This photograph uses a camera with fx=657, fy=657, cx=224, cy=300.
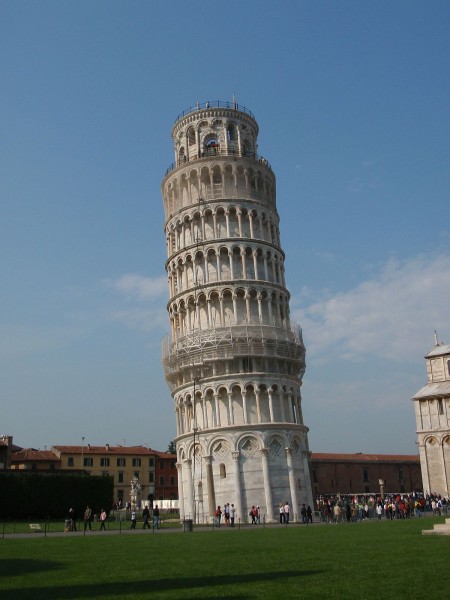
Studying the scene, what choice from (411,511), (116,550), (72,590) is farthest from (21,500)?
(72,590)

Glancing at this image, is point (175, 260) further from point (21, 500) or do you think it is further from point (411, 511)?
point (411, 511)

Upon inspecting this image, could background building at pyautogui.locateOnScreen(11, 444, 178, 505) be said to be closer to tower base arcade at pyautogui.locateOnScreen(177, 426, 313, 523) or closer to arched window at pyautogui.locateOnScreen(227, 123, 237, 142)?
tower base arcade at pyautogui.locateOnScreen(177, 426, 313, 523)

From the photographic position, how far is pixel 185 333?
179ft

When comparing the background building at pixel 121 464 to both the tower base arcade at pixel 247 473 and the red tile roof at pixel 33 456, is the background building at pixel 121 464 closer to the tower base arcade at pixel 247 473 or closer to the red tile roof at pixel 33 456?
the red tile roof at pixel 33 456

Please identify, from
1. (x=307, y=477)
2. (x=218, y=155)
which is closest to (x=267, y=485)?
(x=307, y=477)

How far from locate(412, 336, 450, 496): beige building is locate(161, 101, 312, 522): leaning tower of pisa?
82.5 ft

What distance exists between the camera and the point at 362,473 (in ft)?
305

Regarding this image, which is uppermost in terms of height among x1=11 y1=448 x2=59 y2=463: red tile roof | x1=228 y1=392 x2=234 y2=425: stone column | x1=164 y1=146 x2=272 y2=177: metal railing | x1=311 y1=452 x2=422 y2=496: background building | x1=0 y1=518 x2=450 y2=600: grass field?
x1=164 y1=146 x2=272 y2=177: metal railing

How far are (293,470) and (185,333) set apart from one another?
14057mm

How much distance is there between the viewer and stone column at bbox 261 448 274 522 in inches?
1890

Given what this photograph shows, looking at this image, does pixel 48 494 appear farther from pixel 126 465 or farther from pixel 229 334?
pixel 126 465

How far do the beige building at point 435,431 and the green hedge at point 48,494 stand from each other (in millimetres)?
35307

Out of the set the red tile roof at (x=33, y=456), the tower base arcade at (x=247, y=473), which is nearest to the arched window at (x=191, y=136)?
the tower base arcade at (x=247, y=473)

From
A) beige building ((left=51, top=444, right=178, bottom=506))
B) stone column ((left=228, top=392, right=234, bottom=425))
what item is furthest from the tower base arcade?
beige building ((left=51, top=444, right=178, bottom=506))
